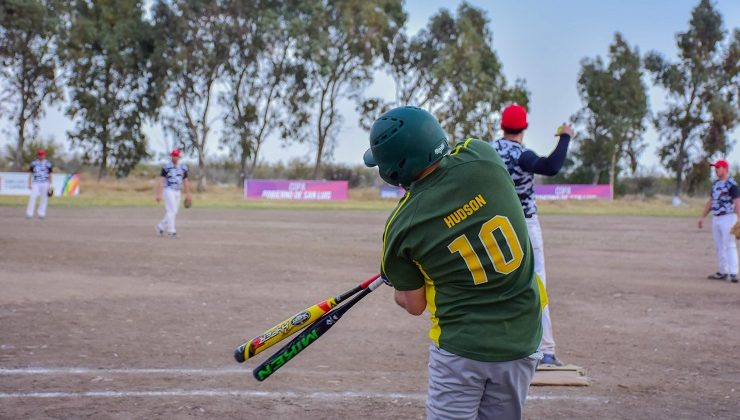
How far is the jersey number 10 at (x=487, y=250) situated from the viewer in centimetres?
349

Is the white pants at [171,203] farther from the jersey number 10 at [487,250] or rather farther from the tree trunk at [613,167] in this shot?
the tree trunk at [613,167]

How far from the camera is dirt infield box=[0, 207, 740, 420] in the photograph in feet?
20.6

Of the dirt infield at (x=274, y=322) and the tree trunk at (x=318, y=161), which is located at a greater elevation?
the tree trunk at (x=318, y=161)

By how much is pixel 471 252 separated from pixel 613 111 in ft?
226

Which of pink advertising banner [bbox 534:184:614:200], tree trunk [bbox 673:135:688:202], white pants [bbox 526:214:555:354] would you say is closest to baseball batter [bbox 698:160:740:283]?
white pants [bbox 526:214:555:354]

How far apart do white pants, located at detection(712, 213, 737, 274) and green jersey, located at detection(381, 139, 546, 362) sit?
40.2ft

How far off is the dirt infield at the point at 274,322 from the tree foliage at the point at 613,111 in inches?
1982

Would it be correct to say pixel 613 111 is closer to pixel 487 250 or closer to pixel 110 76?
pixel 110 76

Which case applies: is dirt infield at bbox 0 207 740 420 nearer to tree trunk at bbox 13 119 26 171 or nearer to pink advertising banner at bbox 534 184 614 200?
pink advertising banner at bbox 534 184 614 200

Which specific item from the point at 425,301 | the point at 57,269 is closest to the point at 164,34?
the point at 57,269

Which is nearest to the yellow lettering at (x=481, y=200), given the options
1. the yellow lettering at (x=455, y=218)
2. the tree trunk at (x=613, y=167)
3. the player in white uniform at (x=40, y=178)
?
the yellow lettering at (x=455, y=218)

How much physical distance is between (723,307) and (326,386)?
7.15 metres

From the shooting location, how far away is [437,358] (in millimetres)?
3619

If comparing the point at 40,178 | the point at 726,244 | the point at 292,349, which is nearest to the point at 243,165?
the point at 40,178
